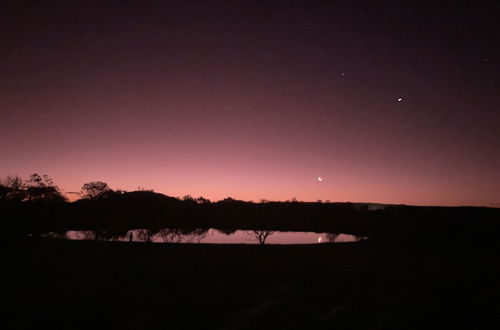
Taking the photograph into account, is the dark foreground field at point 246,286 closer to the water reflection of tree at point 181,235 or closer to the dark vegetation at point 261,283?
the dark vegetation at point 261,283

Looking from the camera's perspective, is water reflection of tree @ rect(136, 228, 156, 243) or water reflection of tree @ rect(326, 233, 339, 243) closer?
water reflection of tree @ rect(136, 228, 156, 243)

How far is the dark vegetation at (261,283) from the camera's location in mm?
11984

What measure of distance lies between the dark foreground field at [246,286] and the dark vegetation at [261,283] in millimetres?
57

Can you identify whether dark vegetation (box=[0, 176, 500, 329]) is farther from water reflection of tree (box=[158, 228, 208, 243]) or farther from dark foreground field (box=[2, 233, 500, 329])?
water reflection of tree (box=[158, 228, 208, 243])

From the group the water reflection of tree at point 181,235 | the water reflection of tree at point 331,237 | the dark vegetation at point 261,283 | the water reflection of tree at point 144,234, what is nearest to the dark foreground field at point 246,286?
A: the dark vegetation at point 261,283

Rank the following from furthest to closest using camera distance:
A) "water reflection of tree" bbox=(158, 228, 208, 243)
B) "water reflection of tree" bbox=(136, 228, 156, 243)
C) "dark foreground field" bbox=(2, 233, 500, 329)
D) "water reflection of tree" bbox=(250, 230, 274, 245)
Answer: "water reflection of tree" bbox=(158, 228, 208, 243)
"water reflection of tree" bbox=(250, 230, 274, 245)
"water reflection of tree" bbox=(136, 228, 156, 243)
"dark foreground field" bbox=(2, 233, 500, 329)

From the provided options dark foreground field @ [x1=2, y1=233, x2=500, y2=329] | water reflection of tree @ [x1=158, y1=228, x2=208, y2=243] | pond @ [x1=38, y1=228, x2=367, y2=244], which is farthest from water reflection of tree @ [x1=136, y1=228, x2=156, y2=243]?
dark foreground field @ [x1=2, y1=233, x2=500, y2=329]

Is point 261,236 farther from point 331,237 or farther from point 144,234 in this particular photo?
point 144,234

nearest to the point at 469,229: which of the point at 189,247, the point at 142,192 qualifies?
the point at 189,247

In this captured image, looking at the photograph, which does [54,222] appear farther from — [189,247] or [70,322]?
[70,322]

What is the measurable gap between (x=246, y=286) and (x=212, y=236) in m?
33.2

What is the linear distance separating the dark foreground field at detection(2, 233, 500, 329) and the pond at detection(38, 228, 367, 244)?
15084 mm

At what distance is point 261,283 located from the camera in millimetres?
16859

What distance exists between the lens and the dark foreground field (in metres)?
11.9
